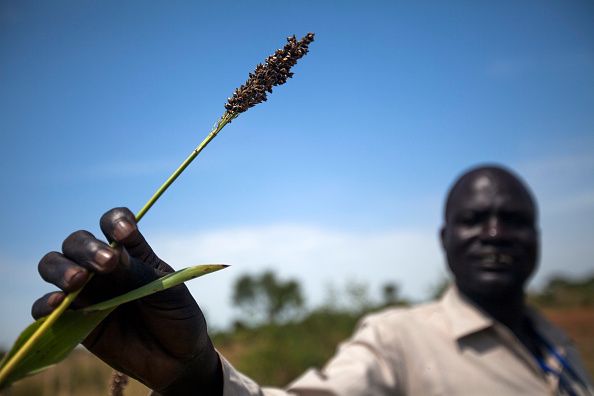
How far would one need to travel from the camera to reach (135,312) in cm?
138

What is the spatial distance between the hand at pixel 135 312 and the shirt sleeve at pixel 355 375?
587mm

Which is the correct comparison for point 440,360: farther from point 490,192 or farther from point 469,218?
point 490,192

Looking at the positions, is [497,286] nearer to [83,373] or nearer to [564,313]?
[83,373]

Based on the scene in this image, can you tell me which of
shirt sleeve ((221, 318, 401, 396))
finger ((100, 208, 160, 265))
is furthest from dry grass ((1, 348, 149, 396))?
finger ((100, 208, 160, 265))

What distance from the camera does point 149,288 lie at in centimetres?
104

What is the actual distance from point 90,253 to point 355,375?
1901 mm

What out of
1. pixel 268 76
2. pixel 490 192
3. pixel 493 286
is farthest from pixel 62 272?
pixel 490 192

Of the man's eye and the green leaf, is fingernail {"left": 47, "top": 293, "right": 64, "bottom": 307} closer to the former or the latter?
the green leaf

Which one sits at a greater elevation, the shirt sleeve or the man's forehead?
the man's forehead

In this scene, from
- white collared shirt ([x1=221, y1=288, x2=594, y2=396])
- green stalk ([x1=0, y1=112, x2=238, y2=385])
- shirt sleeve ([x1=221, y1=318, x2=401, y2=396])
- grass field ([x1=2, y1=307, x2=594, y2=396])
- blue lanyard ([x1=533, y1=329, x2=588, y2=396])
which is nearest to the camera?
green stalk ([x1=0, y1=112, x2=238, y2=385])

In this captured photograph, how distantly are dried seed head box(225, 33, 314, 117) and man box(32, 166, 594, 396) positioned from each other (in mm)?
583

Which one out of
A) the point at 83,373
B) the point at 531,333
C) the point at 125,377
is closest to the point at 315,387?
the point at 125,377

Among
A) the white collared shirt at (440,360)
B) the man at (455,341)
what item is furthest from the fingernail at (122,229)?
the white collared shirt at (440,360)

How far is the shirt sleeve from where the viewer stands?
2.46 metres
